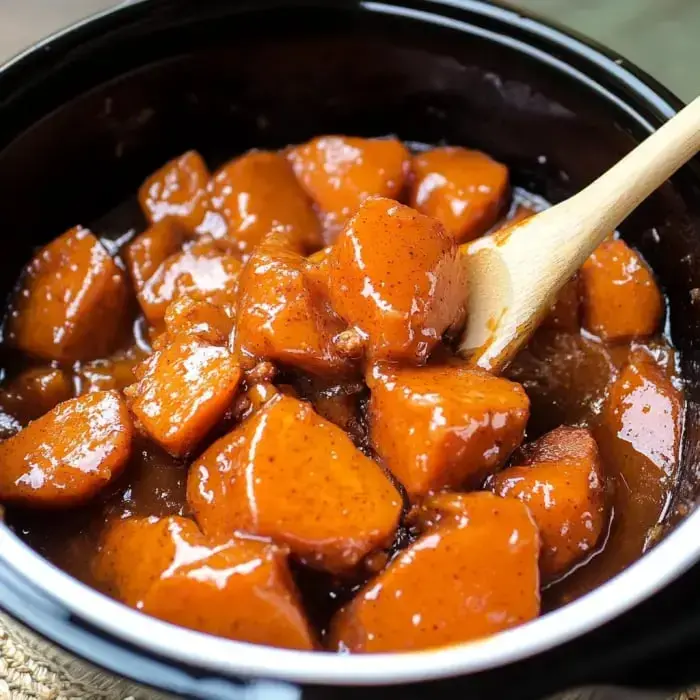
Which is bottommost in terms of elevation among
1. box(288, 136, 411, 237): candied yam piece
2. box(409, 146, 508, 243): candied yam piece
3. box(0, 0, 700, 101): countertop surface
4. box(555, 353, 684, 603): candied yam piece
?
box(555, 353, 684, 603): candied yam piece

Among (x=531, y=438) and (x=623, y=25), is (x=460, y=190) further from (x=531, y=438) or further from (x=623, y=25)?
(x=623, y=25)

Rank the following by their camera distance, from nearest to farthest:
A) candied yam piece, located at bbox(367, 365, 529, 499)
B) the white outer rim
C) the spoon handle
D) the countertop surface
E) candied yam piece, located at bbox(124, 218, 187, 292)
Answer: the white outer rim, candied yam piece, located at bbox(367, 365, 529, 499), the spoon handle, candied yam piece, located at bbox(124, 218, 187, 292), the countertop surface

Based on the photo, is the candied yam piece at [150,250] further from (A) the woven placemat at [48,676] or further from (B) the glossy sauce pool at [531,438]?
(A) the woven placemat at [48,676]

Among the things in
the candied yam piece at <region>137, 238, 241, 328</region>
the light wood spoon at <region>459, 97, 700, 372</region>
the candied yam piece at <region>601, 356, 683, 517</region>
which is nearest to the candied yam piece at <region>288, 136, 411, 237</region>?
the candied yam piece at <region>137, 238, 241, 328</region>

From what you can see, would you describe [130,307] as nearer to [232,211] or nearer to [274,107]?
[232,211]

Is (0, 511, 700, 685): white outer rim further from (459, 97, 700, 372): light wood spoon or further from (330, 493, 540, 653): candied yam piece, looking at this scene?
(459, 97, 700, 372): light wood spoon

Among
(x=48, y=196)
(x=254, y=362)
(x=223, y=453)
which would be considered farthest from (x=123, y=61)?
(x=223, y=453)

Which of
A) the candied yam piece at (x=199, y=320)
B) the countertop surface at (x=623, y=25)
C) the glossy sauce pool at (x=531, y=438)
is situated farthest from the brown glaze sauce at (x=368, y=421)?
the countertop surface at (x=623, y=25)
